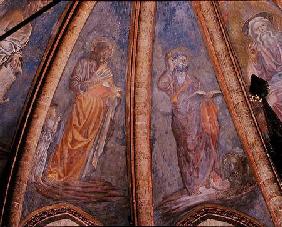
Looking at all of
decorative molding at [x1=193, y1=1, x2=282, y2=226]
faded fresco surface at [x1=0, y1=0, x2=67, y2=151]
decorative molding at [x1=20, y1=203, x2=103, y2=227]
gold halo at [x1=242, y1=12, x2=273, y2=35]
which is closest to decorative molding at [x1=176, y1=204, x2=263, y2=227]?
decorative molding at [x1=193, y1=1, x2=282, y2=226]

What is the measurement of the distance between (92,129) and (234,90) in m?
2.65

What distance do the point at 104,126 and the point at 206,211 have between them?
238 cm

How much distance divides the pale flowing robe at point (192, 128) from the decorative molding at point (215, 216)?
1.90 feet

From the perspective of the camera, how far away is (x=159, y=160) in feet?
38.0

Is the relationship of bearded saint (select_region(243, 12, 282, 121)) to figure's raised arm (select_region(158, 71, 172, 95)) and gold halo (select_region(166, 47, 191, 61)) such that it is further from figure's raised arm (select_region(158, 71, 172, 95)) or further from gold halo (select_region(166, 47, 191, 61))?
figure's raised arm (select_region(158, 71, 172, 95))

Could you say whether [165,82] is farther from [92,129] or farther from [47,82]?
[47,82]

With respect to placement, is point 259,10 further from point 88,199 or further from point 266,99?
point 88,199

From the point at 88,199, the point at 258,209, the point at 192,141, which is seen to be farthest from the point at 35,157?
the point at 258,209

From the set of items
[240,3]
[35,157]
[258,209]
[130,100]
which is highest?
[240,3]

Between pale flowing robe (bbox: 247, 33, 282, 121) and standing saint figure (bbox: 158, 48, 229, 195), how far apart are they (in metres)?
0.96

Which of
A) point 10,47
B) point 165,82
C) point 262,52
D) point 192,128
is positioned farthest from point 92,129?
point 262,52

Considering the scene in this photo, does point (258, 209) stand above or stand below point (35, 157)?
below

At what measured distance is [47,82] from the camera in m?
11.3

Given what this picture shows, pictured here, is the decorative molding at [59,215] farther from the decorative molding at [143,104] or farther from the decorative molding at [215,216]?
the decorative molding at [215,216]
